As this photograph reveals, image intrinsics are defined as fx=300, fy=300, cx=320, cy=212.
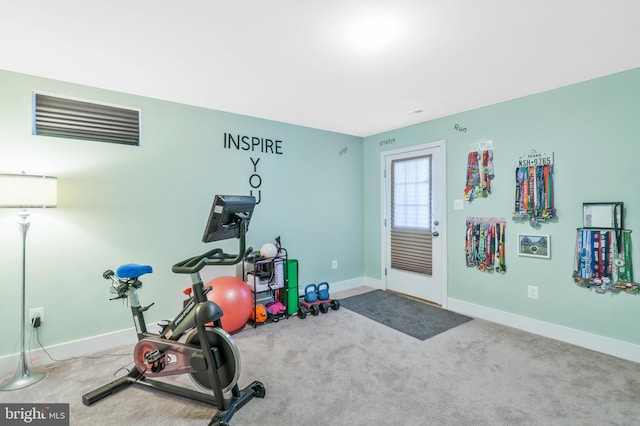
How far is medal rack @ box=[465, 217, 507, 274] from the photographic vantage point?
3.26 metres

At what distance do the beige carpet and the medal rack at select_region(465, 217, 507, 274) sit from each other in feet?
2.37

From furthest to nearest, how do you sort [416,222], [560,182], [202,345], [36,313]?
[416,222] → [560,182] → [36,313] → [202,345]

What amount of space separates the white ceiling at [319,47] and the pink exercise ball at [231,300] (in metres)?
1.87

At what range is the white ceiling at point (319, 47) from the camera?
67.2 inches

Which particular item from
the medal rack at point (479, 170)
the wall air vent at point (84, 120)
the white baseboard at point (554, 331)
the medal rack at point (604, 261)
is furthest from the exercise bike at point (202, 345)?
the medal rack at point (604, 261)

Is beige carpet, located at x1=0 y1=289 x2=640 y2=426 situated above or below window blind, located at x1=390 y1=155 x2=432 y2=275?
below

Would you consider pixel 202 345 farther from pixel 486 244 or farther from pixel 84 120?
pixel 486 244

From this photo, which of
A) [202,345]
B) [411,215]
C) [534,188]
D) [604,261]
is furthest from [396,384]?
[411,215]

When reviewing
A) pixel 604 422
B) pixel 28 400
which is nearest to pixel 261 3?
pixel 28 400

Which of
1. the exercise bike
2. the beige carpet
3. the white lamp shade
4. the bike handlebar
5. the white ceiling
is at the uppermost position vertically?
the white ceiling

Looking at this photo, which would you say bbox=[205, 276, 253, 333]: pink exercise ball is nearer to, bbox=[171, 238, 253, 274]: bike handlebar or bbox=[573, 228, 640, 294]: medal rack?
bbox=[171, 238, 253, 274]: bike handlebar

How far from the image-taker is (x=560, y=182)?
9.32 feet

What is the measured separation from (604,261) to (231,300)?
3317 mm

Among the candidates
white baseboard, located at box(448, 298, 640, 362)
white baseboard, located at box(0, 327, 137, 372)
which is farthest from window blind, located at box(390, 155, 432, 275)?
white baseboard, located at box(0, 327, 137, 372)
